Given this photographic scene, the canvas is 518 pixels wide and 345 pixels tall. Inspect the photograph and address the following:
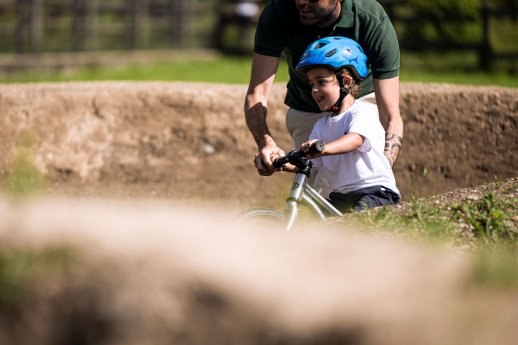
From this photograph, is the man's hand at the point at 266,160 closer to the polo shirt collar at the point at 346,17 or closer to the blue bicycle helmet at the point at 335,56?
the blue bicycle helmet at the point at 335,56

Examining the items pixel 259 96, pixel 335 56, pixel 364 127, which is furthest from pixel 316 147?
pixel 259 96

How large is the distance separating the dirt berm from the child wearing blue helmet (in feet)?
8.03

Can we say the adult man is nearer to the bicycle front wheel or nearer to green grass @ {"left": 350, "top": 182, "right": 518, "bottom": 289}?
the bicycle front wheel

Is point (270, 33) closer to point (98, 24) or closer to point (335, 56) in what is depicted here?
point (335, 56)

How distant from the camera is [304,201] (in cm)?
517

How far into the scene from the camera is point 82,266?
2291 millimetres

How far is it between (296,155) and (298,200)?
0.80 ft

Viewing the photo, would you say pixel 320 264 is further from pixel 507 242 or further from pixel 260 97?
pixel 260 97

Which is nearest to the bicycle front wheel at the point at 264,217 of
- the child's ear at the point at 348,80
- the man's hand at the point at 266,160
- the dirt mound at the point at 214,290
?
the man's hand at the point at 266,160

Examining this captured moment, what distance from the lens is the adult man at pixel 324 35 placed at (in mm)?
5621

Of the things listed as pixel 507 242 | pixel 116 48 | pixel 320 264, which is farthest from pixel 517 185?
pixel 116 48

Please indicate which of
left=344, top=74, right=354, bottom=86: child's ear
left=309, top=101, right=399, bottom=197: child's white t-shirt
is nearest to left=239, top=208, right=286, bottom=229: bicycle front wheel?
left=309, top=101, right=399, bottom=197: child's white t-shirt

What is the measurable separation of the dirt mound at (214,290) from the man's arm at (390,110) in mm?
3251

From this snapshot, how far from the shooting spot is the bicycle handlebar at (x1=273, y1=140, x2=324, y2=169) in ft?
15.9
